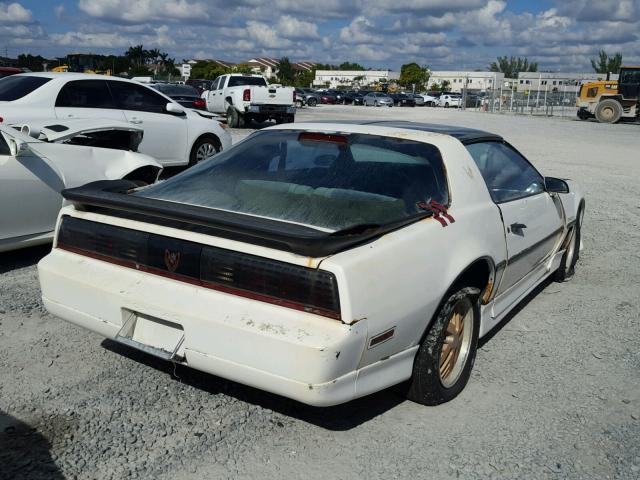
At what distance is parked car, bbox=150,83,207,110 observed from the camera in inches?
831

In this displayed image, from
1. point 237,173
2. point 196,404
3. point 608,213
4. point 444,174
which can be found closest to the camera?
point 196,404

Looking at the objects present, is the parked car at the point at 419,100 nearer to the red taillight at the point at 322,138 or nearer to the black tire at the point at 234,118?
the black tire at the point at 234,118

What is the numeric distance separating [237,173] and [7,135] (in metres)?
2.61

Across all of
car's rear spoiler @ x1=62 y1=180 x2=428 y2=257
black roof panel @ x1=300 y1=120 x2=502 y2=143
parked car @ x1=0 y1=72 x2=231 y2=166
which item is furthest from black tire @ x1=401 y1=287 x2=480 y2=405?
parked car @ x1=0 y1=72 x2=231 y2=166

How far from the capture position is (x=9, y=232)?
16.8ft

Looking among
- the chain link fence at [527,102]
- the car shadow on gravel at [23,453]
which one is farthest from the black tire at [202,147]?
the chain link fence at [527,102]

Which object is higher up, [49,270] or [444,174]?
[444,174]

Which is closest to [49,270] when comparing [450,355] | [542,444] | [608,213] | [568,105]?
[450,355]

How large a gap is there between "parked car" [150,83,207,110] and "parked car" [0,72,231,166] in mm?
11320

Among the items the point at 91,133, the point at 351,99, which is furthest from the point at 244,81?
the point at 351,99

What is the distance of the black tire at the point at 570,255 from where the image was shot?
17.9ft

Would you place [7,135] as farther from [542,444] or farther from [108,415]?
[542,444]

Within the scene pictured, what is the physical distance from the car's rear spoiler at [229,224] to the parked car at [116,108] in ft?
17.5

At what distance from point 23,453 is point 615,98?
34433mm
